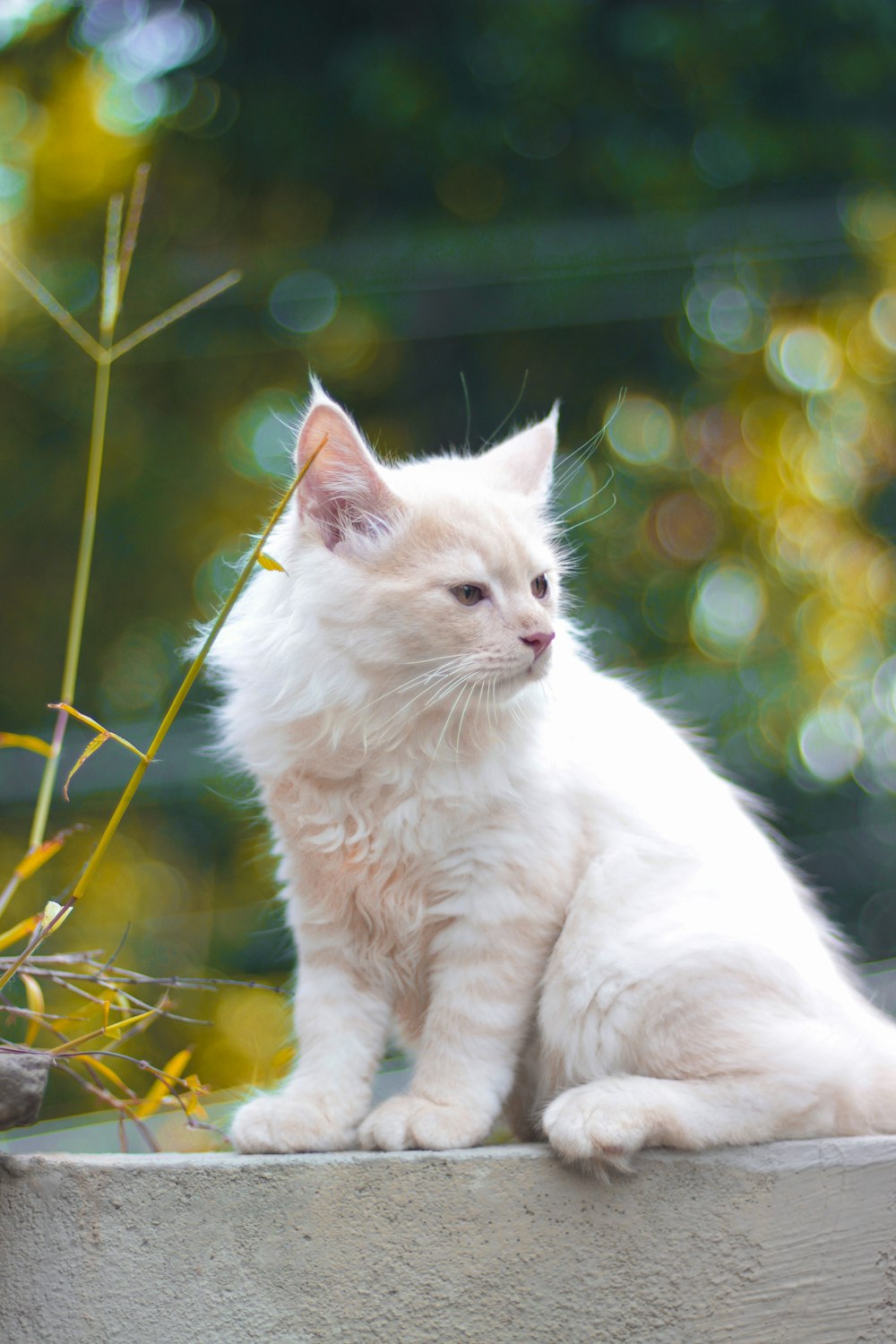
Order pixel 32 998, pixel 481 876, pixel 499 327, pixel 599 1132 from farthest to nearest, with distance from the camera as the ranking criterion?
pixel 499 327 → pixel 32 998 → pixel 481 876 → pixel 599 1132

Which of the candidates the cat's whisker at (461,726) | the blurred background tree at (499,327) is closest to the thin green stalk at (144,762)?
the cat's whisker at (461,726)

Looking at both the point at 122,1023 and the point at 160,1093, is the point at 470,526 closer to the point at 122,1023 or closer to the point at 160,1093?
the point at 122,1023

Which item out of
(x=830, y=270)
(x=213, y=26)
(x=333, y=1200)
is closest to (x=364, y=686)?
(x=333, y=1200)

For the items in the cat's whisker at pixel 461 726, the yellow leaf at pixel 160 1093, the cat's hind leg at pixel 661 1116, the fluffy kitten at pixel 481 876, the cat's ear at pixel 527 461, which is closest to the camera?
the cat's hind leg at pixel 661 1116

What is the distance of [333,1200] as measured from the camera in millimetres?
1300

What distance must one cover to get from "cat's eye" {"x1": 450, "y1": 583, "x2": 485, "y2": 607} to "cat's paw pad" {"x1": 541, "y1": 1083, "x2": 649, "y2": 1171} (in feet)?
2.06

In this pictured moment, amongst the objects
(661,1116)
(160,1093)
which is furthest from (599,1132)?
(160,1093)

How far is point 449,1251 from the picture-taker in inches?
50.4

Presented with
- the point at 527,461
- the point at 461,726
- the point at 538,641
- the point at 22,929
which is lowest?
the point at 22,929

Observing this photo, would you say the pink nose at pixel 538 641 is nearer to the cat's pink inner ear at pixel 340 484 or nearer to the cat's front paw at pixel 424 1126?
the cat's pink inner ear at pixel 340 484

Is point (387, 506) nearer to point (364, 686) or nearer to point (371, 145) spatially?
point (364, 686)

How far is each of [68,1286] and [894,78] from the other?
4.30m

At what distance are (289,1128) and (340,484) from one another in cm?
82

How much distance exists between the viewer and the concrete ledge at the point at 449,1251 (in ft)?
4.17
